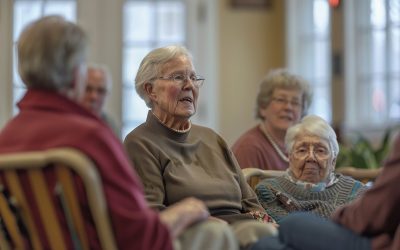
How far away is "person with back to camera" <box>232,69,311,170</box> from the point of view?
140 inches

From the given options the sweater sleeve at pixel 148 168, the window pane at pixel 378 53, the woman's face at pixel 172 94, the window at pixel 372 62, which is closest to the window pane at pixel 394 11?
the window at pixel 372 62

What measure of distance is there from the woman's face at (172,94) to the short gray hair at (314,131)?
1.38 ft

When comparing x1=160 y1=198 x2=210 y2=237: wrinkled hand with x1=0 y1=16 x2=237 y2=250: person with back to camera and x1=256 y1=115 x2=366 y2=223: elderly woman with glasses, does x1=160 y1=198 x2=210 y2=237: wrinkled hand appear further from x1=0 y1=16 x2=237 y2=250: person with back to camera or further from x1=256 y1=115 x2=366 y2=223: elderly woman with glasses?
x1=256 y1=115 x2=366 y2=223: elderly woman with glasses

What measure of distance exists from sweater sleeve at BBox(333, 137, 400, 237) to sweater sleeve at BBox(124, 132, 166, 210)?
68cm

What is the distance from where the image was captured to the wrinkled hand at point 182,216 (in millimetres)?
1952

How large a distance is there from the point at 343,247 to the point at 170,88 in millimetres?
994

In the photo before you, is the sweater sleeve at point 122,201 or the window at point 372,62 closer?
the sweater sleeve at point 122,201

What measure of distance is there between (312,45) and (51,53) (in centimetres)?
512

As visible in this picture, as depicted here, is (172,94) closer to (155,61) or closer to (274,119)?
(155,61)

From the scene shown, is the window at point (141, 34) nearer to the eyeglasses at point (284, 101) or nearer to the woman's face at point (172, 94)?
the eyeglasses at point (284, 101)

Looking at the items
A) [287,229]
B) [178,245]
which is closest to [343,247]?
[287,229]

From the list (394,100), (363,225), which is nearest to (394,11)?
(394,100)

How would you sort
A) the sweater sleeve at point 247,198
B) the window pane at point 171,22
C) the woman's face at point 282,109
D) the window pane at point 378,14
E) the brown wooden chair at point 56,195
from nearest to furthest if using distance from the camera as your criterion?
1. the brown wooden chair at point 56,195
2. the sweater sleeve at point 247,198
3. the woman's face at point 282,109
4. the window pane at point 378,14
5. the window pane at point 171,22

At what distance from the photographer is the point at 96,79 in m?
4.16
